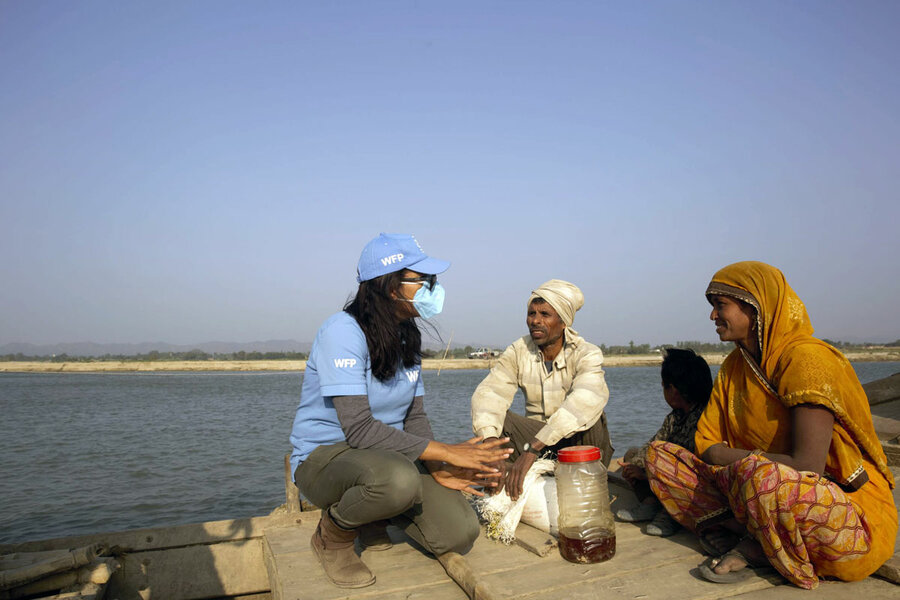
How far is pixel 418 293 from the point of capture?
2990 millimetres

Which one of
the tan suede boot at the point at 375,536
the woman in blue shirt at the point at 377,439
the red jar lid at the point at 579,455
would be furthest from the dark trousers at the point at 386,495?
the red jar lid at the point at 579,455

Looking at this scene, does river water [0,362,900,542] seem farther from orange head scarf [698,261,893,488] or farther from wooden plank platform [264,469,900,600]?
orange head scarf [698,261,893,488]

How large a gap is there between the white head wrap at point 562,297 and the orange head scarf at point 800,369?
140 centimetres

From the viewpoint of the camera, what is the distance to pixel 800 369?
246 cm

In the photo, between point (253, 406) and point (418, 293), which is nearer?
point (418, 293)

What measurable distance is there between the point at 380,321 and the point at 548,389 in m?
1.71

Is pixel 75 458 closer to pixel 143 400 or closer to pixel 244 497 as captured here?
pixel 244 497

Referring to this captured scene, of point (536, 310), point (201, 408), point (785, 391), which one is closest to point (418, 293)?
point (536, 310)

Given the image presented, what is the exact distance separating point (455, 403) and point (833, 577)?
19.9 metres

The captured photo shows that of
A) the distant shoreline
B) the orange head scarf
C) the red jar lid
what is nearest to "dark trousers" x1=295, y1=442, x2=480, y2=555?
the red jar lid

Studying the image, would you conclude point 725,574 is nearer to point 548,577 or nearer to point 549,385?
point 548,577

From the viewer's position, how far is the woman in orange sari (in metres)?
2.30

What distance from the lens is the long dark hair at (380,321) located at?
289 cm

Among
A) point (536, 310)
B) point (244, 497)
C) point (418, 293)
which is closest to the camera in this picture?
point (418, 293)
